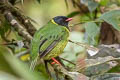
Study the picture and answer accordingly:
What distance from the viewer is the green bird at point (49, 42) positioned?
2815 mm

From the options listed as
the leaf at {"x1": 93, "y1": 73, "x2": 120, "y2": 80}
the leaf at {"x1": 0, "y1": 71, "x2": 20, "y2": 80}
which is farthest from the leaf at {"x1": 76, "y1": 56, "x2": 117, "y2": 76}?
the leaf at {"x1": 0, "y1": 71, "x2": 20, "y2": 80}

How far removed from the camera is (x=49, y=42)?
9.89 ft

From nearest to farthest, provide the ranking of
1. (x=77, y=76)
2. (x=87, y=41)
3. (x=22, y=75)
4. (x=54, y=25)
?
(x=22, y=75) < (x=77, y=76) < (x=87, y=41) < (x=54, y=25)

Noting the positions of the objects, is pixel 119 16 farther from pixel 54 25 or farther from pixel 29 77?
pixel 29 77

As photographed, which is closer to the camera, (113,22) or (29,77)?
(29,77)

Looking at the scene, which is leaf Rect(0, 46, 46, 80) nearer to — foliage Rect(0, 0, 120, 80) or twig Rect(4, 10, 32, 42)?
foliage Rect(0, 0, 120, 80)

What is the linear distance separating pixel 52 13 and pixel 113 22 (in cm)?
354

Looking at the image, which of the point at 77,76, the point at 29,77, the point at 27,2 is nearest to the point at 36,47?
the point at 77,76

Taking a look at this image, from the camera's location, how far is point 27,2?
5793 mm

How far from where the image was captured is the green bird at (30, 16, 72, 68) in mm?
2815

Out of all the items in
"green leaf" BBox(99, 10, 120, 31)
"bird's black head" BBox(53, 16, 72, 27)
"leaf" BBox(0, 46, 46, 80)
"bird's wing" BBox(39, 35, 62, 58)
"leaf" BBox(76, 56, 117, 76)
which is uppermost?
"leaf" BBox(0, 46, 46, 80)

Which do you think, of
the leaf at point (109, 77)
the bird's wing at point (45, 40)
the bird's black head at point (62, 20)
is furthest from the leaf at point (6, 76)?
the bird's black head at point (62, 20)

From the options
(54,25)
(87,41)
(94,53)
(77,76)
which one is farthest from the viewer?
(54,25)

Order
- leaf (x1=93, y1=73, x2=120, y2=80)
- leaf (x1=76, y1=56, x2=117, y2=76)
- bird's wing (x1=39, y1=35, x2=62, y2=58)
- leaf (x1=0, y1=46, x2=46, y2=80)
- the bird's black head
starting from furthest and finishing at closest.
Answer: the bird's black head < bird's wing (x1=39, y1=35, x2=62, y2=58) < leaf (x1=76, y1=56, x2=117, y2=76) < leaf (x1=93, y1=73, x2=120, y2=80) < leaf (x1=0, y1=46, x2=46, y2=80)
